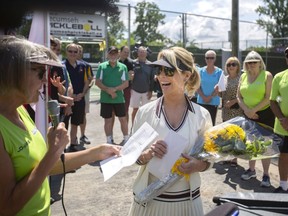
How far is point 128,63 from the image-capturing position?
A: 790 centimetres

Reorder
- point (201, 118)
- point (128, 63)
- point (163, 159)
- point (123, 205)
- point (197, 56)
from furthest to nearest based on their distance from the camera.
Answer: point (197, 56) < point (128, 63) < point (123, 205) < point (201, 118) < point (163, 159)

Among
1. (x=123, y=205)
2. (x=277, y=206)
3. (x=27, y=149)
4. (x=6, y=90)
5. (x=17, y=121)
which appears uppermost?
(x=6, y=90)

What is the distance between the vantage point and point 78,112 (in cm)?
655

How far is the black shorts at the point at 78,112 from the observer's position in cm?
648

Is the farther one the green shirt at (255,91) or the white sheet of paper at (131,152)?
the green shirt at (255,91)

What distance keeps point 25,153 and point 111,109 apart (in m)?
5.23

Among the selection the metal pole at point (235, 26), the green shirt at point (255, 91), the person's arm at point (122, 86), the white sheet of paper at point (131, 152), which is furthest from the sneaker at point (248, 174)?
the metal pole at point (235, 26)

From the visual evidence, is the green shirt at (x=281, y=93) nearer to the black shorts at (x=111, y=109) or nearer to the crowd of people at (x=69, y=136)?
the crowd of people at (x=69, y=136)

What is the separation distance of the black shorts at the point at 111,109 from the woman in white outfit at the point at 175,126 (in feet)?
14.3

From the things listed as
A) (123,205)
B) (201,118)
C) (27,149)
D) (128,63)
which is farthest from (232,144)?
(128,63)

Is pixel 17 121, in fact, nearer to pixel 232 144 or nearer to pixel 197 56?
pixel 232 144

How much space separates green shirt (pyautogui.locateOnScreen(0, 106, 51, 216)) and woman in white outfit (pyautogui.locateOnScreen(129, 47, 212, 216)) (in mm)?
707

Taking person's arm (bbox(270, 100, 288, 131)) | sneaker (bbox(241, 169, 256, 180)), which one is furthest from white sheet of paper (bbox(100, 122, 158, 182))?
sneaker (bbox(241, 169, 256, 180))

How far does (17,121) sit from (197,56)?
776 inches
